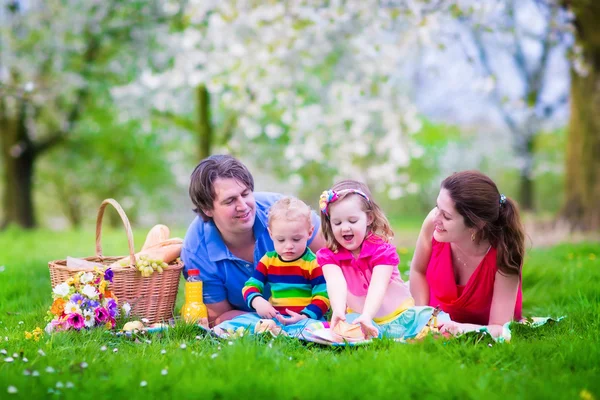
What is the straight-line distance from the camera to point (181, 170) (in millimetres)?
17797

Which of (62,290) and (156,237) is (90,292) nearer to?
(62,290)

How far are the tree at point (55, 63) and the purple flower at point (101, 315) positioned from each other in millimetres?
6545

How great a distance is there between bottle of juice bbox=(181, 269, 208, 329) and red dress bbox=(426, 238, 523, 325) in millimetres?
1430

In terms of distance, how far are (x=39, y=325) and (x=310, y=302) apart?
1.67 metres

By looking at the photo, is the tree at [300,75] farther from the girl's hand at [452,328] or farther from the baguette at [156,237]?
the girl's hand at [452,328]

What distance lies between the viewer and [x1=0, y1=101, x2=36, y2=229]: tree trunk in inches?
475

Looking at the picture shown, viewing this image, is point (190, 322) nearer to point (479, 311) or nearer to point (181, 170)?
point (479, 311)

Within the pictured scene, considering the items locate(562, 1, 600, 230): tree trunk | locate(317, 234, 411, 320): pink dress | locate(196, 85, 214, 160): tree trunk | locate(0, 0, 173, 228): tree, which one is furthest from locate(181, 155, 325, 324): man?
locate(196, 85, 214, 160): tree trunk

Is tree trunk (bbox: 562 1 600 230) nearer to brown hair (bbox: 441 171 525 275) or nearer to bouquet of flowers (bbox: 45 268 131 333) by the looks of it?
brown hair (bbox: 441 171 525 275)

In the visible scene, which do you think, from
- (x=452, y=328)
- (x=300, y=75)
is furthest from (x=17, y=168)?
(x=452, y=328)

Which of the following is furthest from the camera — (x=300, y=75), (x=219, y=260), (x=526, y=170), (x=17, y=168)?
(x=526, y=170)

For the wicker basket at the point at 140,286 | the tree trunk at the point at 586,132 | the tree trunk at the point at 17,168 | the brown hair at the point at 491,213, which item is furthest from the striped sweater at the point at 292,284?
the tree trunk at the point at 17,168

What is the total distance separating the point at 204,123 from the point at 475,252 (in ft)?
28.6

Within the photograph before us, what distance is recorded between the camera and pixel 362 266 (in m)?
3.58
